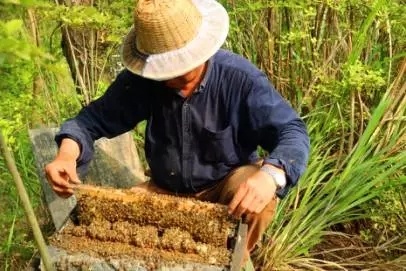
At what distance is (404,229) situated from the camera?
4.00 m

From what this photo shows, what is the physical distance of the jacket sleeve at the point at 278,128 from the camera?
260cm

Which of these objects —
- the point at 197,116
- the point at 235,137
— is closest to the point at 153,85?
the point at 197,116

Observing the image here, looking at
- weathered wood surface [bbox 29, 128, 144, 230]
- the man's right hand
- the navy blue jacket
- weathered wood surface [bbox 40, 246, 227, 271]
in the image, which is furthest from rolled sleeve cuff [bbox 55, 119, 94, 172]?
weathered wood surface [bbox 40, 246, 227, 271]

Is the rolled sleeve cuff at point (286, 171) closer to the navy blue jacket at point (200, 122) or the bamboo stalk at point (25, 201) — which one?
the navy blue jacket at point (200, 122)

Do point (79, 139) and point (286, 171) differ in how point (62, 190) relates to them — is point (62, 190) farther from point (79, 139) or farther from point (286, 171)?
point (286, 171)

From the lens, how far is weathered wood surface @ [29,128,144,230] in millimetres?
3535

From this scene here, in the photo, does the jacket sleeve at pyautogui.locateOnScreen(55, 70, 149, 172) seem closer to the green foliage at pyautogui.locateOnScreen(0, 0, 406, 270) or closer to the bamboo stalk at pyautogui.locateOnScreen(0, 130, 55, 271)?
the green foliage at pyautogui.locateOnScreen(0, 0, 406, 270)

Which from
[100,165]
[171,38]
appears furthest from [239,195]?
[100,165]

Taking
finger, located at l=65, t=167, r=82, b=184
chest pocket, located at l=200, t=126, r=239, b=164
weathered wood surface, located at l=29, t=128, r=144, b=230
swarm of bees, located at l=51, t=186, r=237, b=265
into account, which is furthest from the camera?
weathered wood surface, located at l=29, t=128, r=144, b=230

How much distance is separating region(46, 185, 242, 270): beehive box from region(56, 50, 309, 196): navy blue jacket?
40 centimetres

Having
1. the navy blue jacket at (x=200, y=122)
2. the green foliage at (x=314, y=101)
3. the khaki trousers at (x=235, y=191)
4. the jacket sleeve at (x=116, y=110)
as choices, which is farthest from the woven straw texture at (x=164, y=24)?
the green foliage at (x=314, y=101)

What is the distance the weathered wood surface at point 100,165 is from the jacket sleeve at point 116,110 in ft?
1.11

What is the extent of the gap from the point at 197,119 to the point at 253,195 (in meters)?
0.74

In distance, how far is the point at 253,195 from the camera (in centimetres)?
240
